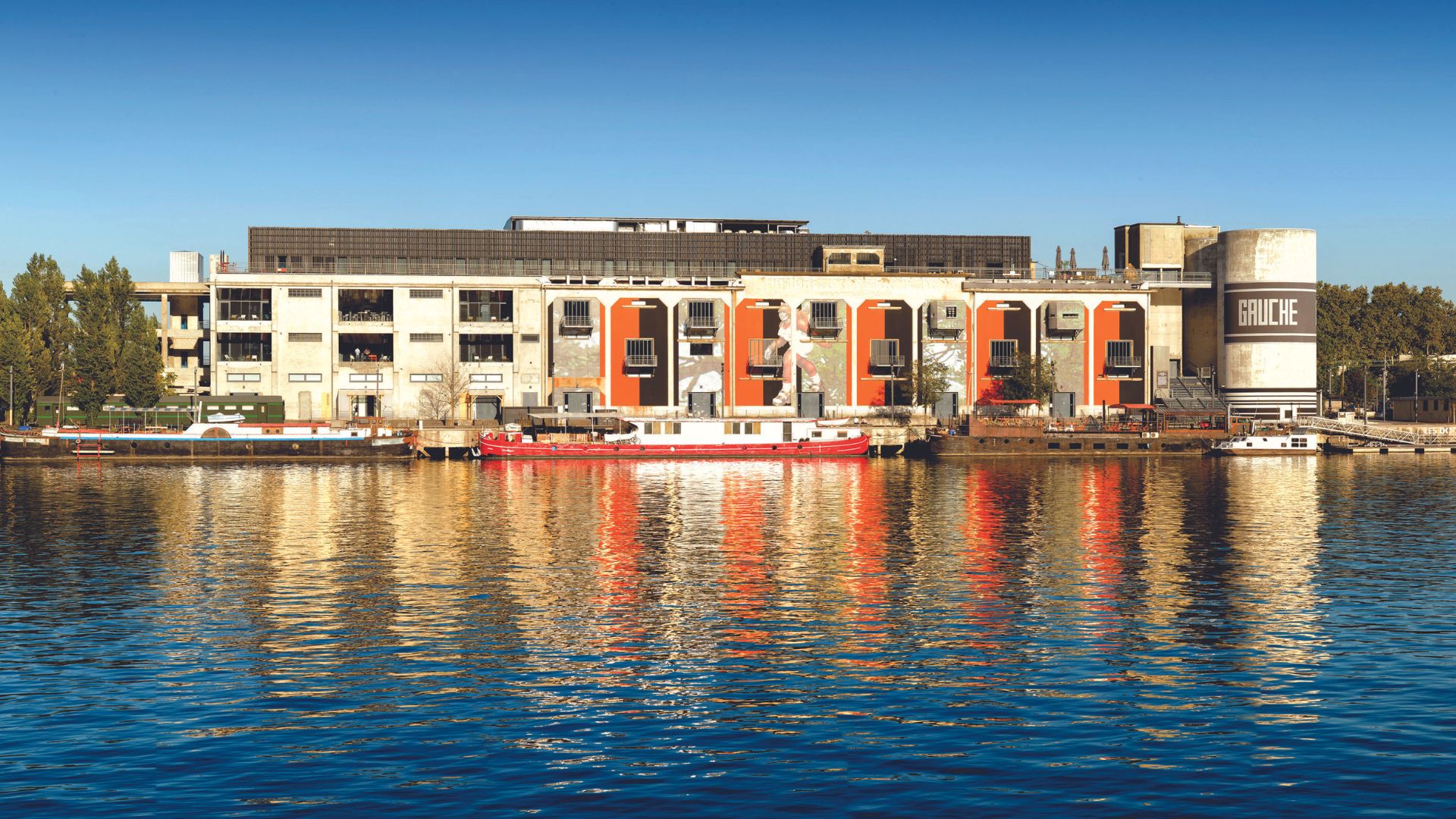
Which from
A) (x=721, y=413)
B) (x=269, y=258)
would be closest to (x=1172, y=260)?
(x=721, y=413)

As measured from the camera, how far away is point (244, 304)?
14612 centimetres

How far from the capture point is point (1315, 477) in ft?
347

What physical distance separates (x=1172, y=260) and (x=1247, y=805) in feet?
505

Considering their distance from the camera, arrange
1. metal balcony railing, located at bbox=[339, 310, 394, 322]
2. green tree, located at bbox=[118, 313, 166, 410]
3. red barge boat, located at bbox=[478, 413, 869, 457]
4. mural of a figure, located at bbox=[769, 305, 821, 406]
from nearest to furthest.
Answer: red barge boat, located at bbox=[478, 413, 869, 457]
green tree, located at bbox=[118, 313, 166, 410]
metal balcony railing, located at bbox=[339, 310, 394, 322]
mural of a figure, located at bbox=[769, 305, 821, 406]

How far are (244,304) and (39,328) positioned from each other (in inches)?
811

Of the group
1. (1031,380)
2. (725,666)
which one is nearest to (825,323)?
(1031,380)

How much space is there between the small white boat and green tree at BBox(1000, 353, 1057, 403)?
62.1 ft

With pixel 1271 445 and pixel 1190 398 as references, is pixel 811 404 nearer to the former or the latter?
pixel 1190 398

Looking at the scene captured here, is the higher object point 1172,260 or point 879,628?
point 1172,260

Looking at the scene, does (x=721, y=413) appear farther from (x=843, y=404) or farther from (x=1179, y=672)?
(x=1179, y=672)

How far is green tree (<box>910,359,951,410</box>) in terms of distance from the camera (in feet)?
485

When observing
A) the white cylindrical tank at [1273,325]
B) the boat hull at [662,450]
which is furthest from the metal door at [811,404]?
the white cylindrical tank at [1273,325]

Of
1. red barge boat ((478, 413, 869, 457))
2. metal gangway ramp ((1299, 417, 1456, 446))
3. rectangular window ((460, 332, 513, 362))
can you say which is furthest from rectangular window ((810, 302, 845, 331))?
metal gangway ramp ((1299, 417, 1456, 446))

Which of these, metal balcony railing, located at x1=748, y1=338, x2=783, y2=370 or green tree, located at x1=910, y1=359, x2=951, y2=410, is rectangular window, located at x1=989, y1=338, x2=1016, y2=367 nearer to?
green tree, located at x1=910, y1=359, x2=951, y2=410
